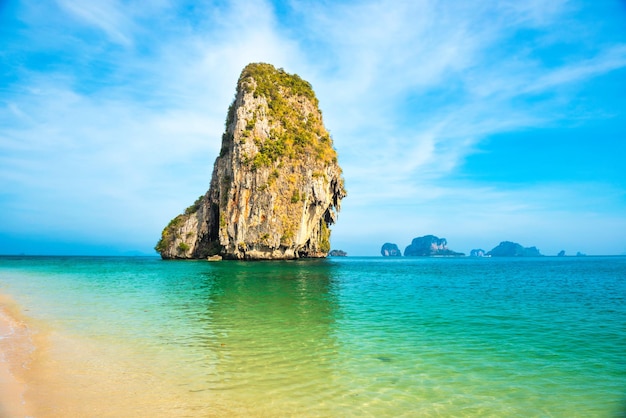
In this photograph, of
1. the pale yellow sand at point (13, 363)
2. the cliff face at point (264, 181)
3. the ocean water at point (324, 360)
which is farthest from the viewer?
the cliff face at point (264, 181)

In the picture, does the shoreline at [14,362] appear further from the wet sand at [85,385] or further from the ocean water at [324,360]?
the ocean water at [324,360]

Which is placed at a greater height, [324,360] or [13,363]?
[13,363]

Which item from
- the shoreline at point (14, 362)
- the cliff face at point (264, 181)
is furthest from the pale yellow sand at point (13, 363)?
the cliff face at point (264, 181)

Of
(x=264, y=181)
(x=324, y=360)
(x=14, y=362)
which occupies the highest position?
(x=264, y=181)

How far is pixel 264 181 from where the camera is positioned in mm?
56625

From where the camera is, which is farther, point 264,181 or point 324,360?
point 264,181

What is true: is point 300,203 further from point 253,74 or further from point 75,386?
point 75,386

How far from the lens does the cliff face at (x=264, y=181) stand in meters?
56.4

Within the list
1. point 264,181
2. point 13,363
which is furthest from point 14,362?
point 264,181

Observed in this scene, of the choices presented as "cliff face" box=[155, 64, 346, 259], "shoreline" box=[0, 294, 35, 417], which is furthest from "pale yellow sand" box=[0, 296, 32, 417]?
"cliff face" box=[155, 64, 346, 259]

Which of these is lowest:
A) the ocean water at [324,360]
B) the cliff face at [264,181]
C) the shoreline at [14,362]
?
the ocean water at [324,360]

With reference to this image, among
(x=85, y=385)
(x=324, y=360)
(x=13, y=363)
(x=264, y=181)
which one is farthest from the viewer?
(x=264, y=181)

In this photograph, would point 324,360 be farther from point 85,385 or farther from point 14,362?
point 14,362

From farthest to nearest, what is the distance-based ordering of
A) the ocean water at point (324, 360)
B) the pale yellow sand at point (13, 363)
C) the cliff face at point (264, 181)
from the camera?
the cliff face at point (264, 181) < the ocean water at point (324, 360) < the pale yellow sand at point (13, 363)
